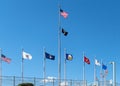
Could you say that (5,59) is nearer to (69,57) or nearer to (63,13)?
(63,13)

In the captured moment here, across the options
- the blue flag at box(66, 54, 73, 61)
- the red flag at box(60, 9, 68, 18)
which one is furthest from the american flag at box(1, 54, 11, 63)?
the blue flag at box(66, 54, 73, 61)

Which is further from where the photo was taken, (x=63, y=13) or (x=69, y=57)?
(x=69, y=57)

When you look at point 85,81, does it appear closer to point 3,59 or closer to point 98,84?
point 98,84

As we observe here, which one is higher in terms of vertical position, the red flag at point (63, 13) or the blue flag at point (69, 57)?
the red flag at point (63, 13)

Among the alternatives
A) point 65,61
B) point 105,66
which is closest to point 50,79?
point 65,61

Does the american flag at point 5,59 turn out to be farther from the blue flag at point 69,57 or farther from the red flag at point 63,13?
→ the blue flag at point 69,57

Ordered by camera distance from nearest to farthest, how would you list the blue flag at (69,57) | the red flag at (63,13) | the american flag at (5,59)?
the american flag at (5,59) → the red flag at (63,13) → the blue flag at (69,57)

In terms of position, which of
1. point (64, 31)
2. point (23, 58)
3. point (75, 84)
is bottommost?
point (75, 84)

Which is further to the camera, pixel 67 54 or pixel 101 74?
pixel 101 74

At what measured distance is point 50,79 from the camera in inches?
2032

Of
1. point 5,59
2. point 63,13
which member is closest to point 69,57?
point 63,13

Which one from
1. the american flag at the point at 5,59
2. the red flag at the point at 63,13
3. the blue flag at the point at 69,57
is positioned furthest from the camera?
the blue flag at the point at 69,57

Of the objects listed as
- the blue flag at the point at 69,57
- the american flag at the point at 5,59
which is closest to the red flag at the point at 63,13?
the blue flag at the point at 69,57

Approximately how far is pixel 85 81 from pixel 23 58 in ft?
30.0
